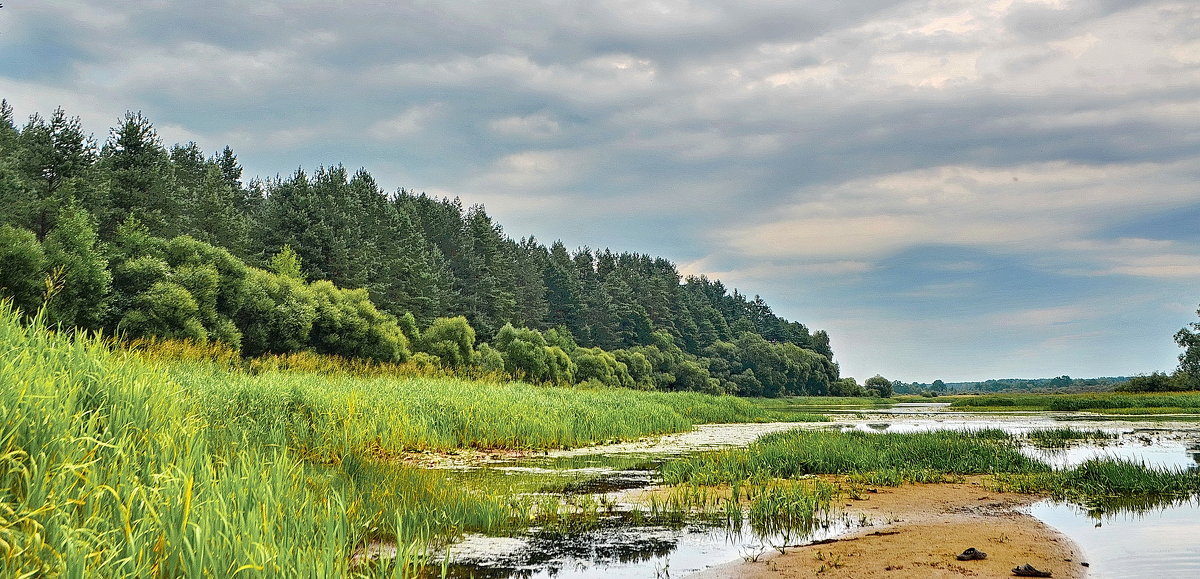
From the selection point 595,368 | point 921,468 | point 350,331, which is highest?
point 350,331

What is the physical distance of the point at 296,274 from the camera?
59031 millimetres

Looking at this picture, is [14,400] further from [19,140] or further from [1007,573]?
[19,140]

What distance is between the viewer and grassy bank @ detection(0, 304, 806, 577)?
220 inches

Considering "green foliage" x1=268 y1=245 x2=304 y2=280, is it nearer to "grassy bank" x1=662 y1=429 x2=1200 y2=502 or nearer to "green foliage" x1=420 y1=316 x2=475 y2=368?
"green foliage" x1=420 y1=316 x2=475 y2=368

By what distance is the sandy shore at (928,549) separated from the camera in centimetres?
850

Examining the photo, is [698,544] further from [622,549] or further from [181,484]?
[181,484]

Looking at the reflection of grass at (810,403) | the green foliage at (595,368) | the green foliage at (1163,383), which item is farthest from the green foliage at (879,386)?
the green foliage at (595,368)

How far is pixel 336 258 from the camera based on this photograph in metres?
66.5

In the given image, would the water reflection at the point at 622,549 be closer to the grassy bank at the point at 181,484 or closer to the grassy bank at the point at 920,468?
the grassy bank at the point at 181,484

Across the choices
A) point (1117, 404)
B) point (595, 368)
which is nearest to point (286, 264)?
point (595, 368)

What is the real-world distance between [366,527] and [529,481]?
614 cm

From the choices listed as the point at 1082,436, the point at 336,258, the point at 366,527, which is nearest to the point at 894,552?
the point at 366,527

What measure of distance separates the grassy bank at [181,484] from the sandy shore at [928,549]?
4063 millimetres

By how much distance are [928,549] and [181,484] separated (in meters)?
8.54
